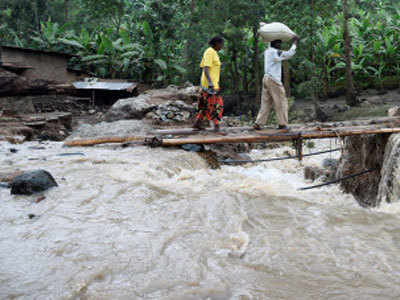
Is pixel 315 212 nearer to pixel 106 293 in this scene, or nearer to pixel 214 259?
pixel 214 259

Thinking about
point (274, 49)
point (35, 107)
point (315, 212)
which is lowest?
point (315, 212)

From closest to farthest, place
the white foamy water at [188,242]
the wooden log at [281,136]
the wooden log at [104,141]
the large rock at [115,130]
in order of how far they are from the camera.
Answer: the white foamy water at [188,242]
the wooden log at [281,136]
the wooden log at [104,141]
the large rock at [115,130]

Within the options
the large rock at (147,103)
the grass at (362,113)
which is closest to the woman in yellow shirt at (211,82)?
the large rock at (147,103)

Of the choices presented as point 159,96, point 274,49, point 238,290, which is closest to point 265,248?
point 238,290

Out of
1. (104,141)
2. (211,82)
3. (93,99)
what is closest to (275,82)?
(211,82)

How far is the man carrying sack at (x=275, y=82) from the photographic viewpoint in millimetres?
6113

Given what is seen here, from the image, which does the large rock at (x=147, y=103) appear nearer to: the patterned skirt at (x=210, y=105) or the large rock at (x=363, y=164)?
the patterned skirt at (x=210, y=105)

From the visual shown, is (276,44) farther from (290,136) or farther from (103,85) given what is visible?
(103,85)

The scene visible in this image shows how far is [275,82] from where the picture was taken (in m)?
6.32

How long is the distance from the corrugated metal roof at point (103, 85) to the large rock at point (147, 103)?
2686mm

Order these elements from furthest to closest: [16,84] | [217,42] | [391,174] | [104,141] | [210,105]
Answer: [16,84]
[104,141]
[210,105]
[217,42]
[391,174]

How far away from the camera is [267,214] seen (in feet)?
15.3

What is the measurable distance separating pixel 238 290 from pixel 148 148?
18.3 ft

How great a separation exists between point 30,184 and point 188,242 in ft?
7.83
